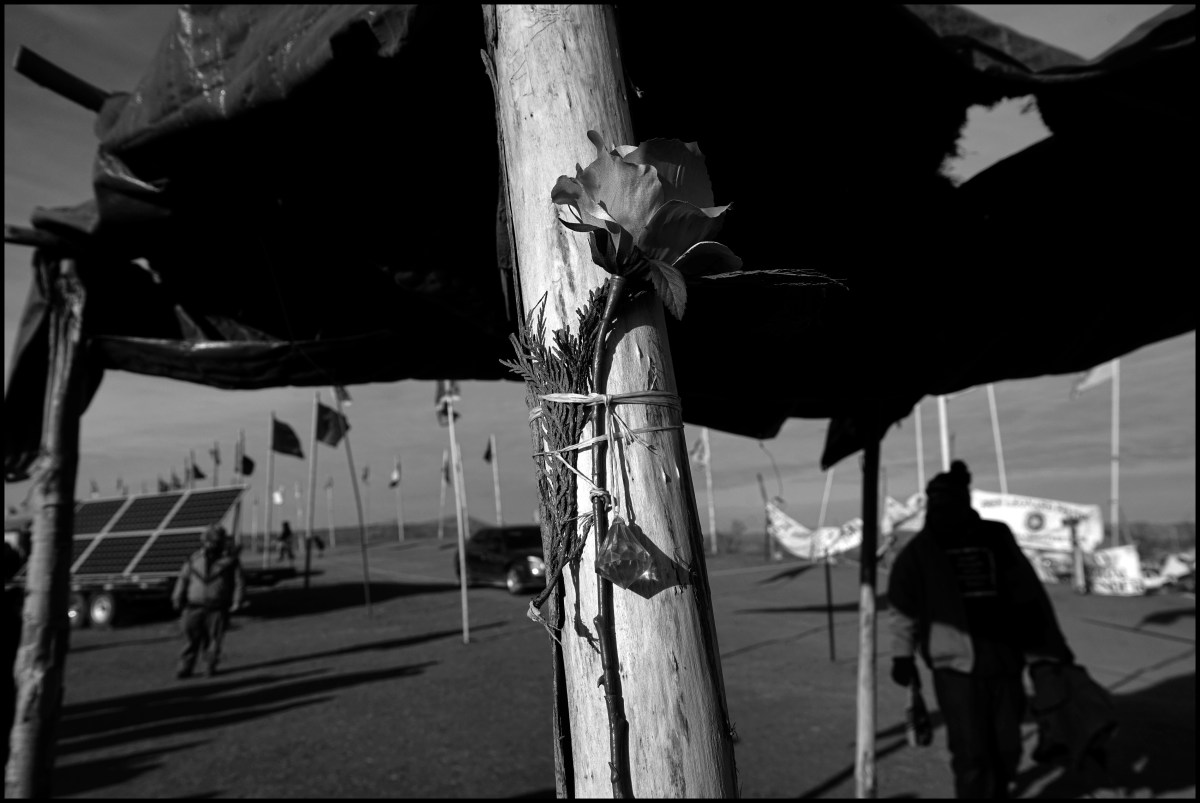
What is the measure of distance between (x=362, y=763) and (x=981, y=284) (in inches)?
213

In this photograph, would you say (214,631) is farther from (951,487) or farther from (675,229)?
(675,229)

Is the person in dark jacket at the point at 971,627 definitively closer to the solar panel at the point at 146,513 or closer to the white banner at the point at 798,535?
the solar panel at the point at 146,513

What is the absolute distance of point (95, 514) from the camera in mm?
18406

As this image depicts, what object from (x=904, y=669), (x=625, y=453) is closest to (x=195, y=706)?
(x=904, y=669)

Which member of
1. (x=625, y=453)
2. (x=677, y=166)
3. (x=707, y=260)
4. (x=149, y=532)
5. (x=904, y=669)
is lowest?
(x=904, y=669)

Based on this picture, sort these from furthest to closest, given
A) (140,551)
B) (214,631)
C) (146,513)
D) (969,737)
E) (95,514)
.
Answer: (95,514) → (146,513) → (140,551) → (214,631) → (969,737)

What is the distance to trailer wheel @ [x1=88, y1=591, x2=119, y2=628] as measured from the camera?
15.7m

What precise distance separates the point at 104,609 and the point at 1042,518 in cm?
2548

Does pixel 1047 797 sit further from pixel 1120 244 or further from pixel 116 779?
pixel 116 779

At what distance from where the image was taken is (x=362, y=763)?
230 inches

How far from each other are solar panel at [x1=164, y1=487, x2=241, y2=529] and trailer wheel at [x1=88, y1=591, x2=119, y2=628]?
1.77m

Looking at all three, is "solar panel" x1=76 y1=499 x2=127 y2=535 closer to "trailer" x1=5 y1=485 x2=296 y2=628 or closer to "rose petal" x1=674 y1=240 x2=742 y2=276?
"trailer" x1=5 y1=485 x2=296 y2=628

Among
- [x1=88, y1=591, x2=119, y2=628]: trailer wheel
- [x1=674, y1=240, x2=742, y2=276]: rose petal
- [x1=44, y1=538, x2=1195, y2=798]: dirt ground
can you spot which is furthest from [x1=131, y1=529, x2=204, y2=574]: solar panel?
[x1=674, y1=240, x2=742, y2=276]: rose petal

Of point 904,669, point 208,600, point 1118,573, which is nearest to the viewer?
point 904,669
